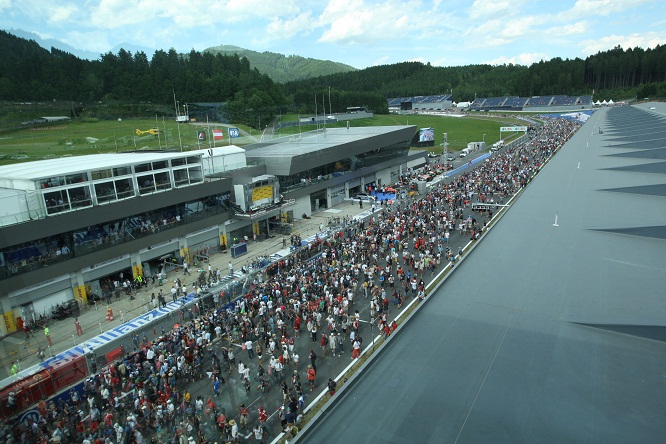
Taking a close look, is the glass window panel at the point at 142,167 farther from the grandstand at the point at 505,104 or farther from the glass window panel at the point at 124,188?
the grandstand at the point at 505,104

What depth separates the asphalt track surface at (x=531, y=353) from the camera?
35.1ft

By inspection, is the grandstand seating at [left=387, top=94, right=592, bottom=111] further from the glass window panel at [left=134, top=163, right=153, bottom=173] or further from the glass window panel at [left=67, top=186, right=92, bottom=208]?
the glass window panel at [left=67, top=186, right=92, bottom=208]

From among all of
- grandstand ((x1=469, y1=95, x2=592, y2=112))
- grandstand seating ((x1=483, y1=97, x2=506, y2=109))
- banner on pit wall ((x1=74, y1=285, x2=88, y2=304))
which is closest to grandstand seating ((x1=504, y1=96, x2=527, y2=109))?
grandstand ((x1=469, y1=95, x2=592, y2=112))

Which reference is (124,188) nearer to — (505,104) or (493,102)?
(505,104)

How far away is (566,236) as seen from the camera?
23.5m

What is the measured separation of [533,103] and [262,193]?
498ft

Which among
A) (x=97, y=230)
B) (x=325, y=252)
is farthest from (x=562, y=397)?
(x=97, y=230)

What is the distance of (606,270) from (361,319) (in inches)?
434

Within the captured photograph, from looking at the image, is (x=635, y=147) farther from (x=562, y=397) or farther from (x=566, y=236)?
(x=562, y=397)

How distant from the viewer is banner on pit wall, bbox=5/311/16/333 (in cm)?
2218

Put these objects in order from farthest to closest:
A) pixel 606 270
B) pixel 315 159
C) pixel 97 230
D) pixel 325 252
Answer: pixel 315 159, pixel 325 252, pixel 97 230, pixel 606 270

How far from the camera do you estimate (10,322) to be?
2230cm

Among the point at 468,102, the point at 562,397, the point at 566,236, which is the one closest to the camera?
the point at 562,397

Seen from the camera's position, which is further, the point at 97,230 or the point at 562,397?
the point at 97,230
